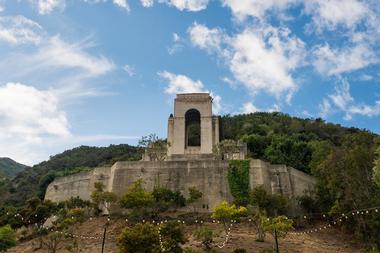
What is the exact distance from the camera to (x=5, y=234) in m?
27.8

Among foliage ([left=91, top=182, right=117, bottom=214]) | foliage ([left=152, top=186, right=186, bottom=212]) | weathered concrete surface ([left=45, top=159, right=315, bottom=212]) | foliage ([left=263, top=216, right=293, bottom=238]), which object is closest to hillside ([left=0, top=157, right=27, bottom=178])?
weathered concrete surface ([left=45, top=159, right=315, bottom=212])

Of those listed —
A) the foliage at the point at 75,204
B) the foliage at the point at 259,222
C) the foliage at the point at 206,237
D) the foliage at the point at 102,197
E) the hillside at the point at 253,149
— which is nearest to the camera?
the foliage at the point at 206,237

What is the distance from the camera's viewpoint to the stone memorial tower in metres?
42.7

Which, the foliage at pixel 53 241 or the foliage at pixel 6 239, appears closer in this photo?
the foliage at pixel 53 241

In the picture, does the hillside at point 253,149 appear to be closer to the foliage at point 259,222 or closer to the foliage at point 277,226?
the foliage at point 259,222

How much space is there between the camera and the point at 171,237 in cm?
2436

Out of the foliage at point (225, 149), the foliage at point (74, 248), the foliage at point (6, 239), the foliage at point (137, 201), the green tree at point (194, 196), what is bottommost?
the foliage at point (74, 248)

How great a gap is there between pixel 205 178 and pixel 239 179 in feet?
8.42

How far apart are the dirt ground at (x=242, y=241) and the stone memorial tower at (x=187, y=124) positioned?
1136 centimetres

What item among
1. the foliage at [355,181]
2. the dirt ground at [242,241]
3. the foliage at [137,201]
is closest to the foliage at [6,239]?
the dirt ground at [242,241]

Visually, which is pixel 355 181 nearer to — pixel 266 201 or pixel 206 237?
pixel 266 201

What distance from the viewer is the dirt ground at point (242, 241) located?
89.2 ft

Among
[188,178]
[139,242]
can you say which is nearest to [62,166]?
[188,178]

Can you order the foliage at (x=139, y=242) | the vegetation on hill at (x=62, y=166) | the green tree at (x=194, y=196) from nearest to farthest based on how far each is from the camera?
the foliage at (x=139, y=242) < the green tree at (x=194, y=196) < the vegetation on hill at (x=62, y=166)
